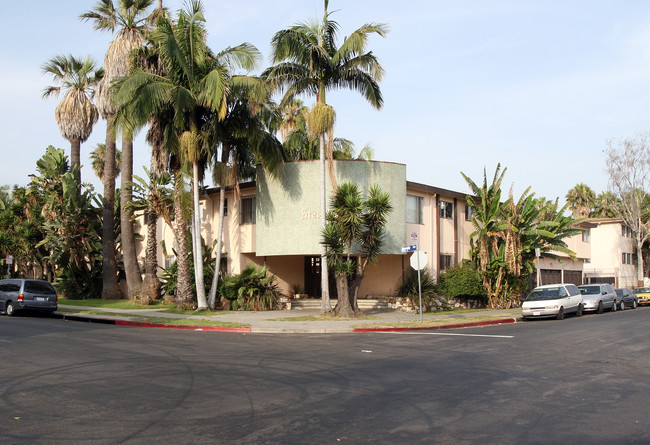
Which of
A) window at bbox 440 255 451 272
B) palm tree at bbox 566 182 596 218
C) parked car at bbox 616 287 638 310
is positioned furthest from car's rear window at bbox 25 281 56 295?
palm tree at bbox 566 182 596 218

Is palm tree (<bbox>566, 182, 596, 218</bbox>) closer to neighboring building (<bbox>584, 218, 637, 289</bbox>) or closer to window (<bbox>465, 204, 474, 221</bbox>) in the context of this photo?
neighboring building (<bbox>584, 218, 637, 289</bbox>)

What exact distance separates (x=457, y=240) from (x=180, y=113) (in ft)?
54.2

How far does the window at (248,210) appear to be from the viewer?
29.6m

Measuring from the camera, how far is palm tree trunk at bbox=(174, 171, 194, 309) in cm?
2581

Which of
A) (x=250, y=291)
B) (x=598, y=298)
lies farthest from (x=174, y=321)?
(x=598, y=298)

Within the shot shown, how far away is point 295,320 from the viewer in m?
22.6

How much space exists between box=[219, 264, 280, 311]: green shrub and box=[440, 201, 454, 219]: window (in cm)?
1019

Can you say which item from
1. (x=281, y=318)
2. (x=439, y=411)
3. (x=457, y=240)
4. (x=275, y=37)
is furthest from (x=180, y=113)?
(x=439, y=411)

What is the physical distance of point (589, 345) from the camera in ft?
51.1

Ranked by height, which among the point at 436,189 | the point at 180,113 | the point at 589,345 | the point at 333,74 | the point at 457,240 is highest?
the point at 333,74

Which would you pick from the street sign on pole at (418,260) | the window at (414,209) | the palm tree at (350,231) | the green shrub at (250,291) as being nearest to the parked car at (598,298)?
the window at (414,209)

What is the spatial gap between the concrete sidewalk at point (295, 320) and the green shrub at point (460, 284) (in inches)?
97.5

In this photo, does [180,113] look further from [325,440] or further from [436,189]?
[325,440]

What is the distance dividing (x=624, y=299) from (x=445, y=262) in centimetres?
1170
